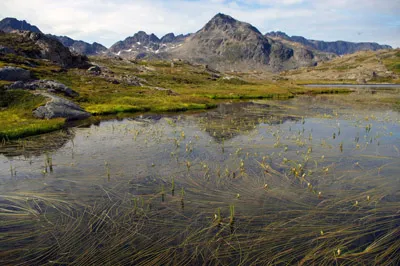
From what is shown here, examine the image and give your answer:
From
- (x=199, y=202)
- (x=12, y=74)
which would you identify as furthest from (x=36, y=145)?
(x=12, y=74)

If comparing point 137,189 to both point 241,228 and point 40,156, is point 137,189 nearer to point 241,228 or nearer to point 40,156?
point 241,228

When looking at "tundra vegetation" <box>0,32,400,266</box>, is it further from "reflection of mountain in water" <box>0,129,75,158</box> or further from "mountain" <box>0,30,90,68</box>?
"mountain" <box>0,30,90,68</box>

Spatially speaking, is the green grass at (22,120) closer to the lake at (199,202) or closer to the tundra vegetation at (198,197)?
the tundra vegetation at (198,197)

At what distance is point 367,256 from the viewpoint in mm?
10359

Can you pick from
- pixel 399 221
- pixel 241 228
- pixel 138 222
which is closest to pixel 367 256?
pixel 399 221

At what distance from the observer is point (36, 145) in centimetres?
2514

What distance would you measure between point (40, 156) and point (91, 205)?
11266 mm

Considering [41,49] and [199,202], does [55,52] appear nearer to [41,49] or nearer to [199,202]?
[41,49]

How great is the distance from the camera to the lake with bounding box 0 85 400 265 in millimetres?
10531

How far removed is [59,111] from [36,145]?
13.9 metres

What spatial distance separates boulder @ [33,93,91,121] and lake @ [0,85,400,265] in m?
10.2

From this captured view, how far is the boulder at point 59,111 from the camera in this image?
36.2 meters

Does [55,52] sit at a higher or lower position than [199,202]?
higher

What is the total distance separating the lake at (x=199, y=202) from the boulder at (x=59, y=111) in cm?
1021
